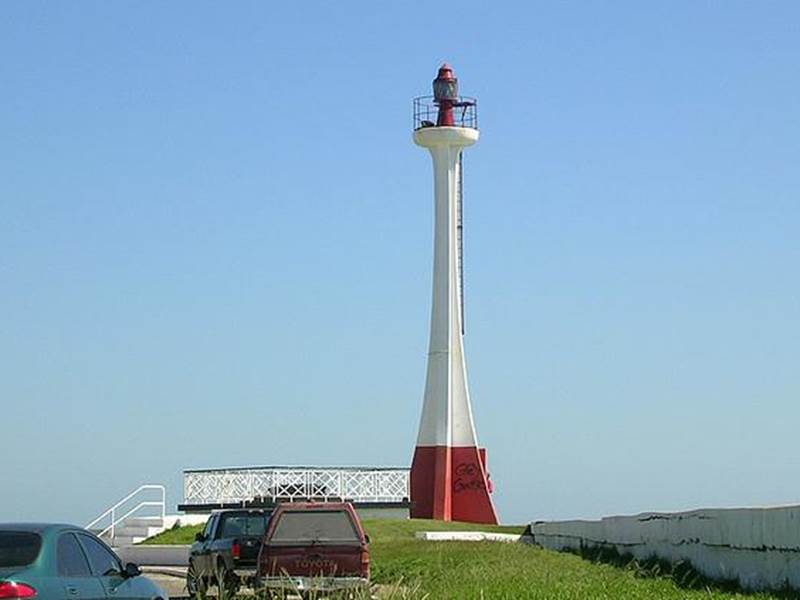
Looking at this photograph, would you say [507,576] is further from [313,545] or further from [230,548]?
[230,548]

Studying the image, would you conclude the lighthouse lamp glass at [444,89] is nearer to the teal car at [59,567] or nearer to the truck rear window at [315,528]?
the truck rear window at [315,528]

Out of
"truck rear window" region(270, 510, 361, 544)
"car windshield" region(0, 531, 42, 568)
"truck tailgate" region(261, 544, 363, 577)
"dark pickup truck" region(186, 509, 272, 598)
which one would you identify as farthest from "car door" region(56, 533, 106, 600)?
"dark pickup truck" region(186, 509, 272, 598)

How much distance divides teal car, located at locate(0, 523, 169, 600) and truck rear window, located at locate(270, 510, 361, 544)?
6317mm

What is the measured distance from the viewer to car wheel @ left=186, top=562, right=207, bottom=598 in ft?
71.7

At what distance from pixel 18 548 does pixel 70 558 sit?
766 millimetres

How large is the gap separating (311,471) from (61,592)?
4136cm

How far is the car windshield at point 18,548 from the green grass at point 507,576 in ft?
12.5

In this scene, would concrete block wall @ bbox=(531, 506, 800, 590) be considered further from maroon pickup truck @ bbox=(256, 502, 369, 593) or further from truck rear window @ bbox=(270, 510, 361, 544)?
truck rear window @ bbox=(270, 510, 361, 544)

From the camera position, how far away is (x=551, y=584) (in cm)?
2209

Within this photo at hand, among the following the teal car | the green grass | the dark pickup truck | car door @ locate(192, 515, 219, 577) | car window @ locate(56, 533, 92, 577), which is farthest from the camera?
car door @ locate(192, 515, 219, 577)

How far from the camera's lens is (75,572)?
1659 centimetres

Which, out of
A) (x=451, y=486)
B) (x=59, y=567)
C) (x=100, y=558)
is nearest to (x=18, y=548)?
(x=59, y=567)

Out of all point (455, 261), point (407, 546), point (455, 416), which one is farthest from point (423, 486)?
point (407, 546)

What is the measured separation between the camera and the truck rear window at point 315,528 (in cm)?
2441
